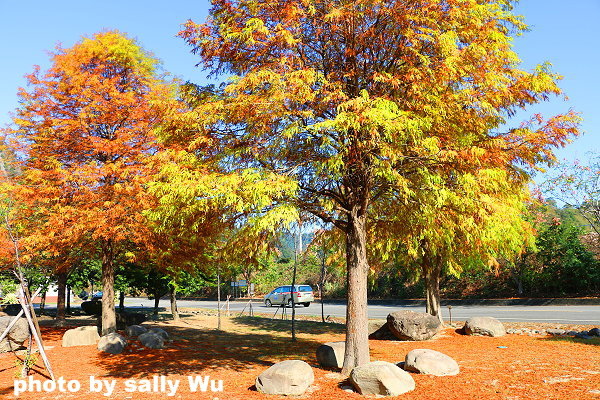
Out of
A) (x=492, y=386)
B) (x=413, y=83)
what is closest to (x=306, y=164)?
(x=413, y=83)

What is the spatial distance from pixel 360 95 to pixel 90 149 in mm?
8950

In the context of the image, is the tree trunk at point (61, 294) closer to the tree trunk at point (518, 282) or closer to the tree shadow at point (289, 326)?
the tree shadow at point (289, 326)

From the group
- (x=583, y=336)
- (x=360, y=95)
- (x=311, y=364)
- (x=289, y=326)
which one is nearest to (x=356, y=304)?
→ (x=311, y=364)

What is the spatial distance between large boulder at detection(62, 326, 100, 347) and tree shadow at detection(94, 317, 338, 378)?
1.20m

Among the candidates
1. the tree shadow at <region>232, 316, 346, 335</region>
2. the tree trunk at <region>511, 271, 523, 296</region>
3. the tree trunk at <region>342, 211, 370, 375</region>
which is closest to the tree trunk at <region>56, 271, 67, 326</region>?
the tree shadow at <region>232, 316, 346, 335</region>

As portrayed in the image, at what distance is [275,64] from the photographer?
8.64 m

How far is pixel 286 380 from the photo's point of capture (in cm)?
770

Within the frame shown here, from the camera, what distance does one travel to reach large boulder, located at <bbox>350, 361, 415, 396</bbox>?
7.33 meters

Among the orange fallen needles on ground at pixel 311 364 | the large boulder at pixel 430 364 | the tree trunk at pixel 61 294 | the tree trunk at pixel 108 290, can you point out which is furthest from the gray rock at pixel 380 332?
the tree trunk at pixel 61 294

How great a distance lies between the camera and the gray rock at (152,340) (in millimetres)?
13195

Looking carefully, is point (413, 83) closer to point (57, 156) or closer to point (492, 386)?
point (492, 386)

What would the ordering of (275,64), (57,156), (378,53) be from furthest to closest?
(57,156)
(378,53)
(275,64)

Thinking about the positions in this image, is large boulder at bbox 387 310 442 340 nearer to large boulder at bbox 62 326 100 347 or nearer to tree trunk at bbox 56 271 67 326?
large boulder at bbox 62 326 100 347

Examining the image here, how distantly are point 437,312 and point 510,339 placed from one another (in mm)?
3499
